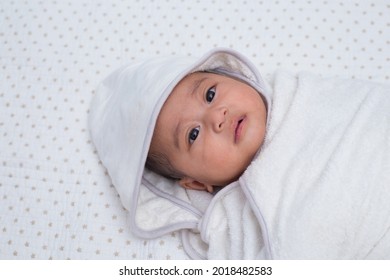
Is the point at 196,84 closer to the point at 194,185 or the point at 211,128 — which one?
the point at 211,128

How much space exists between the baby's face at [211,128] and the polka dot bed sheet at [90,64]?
22 centimetres

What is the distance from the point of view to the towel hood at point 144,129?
3.51 ft

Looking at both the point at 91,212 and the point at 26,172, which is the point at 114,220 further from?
the point at 26,172

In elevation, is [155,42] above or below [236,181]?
above

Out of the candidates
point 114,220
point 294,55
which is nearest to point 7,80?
point 114,220

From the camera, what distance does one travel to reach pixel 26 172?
125 centimetres

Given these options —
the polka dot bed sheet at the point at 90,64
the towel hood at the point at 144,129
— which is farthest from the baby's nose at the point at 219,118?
the polka dot bed sheet at the point at 90,64

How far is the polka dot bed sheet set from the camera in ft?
3.84

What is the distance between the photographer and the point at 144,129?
105cm

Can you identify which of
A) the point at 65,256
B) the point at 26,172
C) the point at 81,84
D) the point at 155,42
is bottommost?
the point at 65,256

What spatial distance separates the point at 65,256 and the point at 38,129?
393 millimetres

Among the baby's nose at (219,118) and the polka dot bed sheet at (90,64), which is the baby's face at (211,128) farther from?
the polka dot bed sheet at (90,64)
